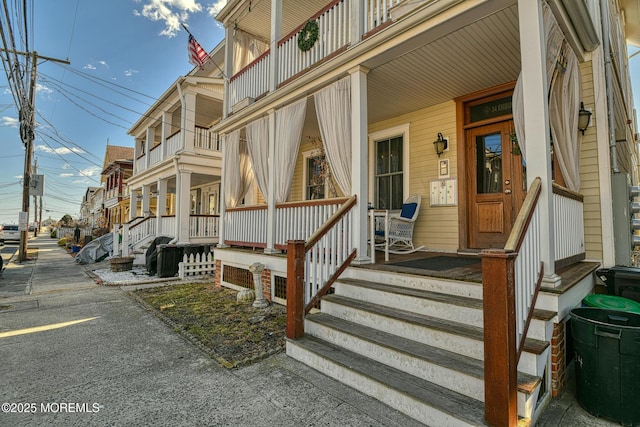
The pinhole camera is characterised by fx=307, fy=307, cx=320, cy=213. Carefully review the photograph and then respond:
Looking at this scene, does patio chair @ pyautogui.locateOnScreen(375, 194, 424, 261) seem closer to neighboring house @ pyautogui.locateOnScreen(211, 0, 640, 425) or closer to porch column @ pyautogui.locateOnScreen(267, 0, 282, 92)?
neighboring house @ pyautogui.locateOnScreen(211, 0, 640, 425)

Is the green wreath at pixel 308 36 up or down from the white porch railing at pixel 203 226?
up

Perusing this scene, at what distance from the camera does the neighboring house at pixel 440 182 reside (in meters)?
2.24

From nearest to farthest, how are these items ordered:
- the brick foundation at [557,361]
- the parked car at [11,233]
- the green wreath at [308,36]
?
the brick foundation at [557,361] < the green wreath at [308,36] < the parked car at [11,233]

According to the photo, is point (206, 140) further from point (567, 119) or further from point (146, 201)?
point (567, 119)

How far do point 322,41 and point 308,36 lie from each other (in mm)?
369

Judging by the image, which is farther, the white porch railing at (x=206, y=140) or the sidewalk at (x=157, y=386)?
the white porch railing at (x=206, y=140)

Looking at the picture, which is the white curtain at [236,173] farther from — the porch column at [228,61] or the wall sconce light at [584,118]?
the wall sconce light at [584,118]

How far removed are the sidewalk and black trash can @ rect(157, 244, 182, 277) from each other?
3.90m

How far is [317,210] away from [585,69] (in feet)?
13.2

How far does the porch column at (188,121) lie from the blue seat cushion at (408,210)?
7464mm

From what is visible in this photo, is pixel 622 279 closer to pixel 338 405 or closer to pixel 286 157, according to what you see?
pixel 338 405

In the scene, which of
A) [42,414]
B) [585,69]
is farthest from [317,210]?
[585,69]

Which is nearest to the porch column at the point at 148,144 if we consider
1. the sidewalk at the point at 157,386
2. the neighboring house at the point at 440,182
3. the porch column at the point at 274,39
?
the neighboring house at the point at 440,182

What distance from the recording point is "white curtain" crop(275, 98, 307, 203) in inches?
206
